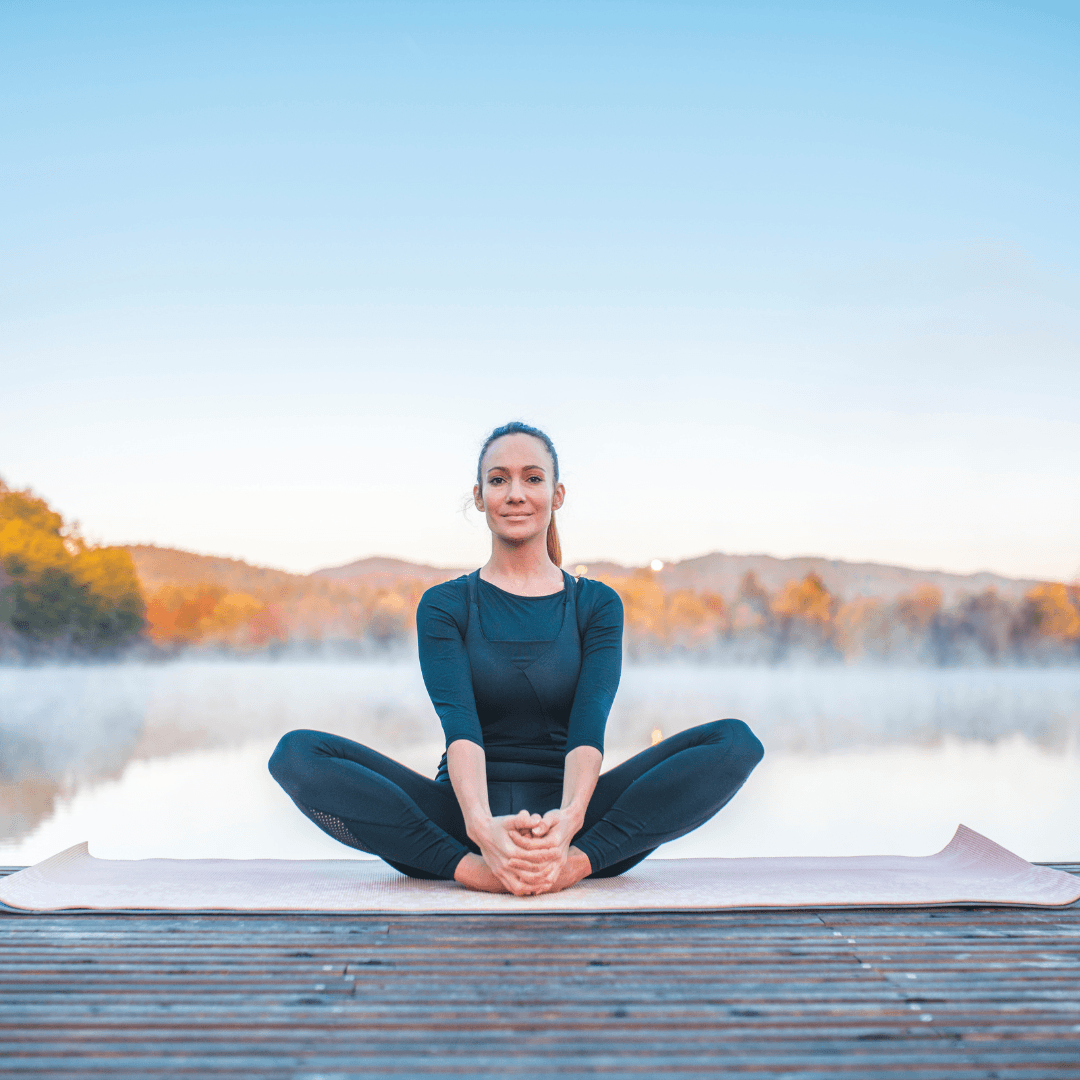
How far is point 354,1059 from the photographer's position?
3.20ft

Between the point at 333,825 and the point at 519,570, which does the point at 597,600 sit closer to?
the point at 519,570

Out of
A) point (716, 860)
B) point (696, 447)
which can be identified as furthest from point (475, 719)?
point (696, 447)

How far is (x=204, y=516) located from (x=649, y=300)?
1046 centimetres

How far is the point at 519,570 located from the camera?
203cm

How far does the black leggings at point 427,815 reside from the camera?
1.73 meters

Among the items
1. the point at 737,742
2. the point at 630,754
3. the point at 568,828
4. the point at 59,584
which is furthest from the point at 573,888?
the point at 59,584

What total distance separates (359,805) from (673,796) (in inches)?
25.8

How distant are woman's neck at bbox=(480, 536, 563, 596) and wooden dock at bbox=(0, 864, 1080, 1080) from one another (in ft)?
2.49

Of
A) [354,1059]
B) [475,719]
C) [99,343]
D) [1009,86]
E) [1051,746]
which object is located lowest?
[1051,746]

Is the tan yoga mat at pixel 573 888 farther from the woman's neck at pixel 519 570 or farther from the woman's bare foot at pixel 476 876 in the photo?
the woman's neck at pixel 519 570

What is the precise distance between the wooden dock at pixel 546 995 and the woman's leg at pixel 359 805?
0.25 metres

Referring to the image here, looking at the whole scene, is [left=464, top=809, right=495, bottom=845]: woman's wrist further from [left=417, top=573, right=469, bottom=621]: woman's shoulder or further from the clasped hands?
[left=417, top=573, right=469, bottom=621]: woman's shoulder

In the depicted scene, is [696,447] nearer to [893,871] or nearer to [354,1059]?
[893,871]

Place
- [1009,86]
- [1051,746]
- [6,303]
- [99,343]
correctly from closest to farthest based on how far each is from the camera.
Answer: [1051,746] < [1009,86] < [6,303] < [99,343]
